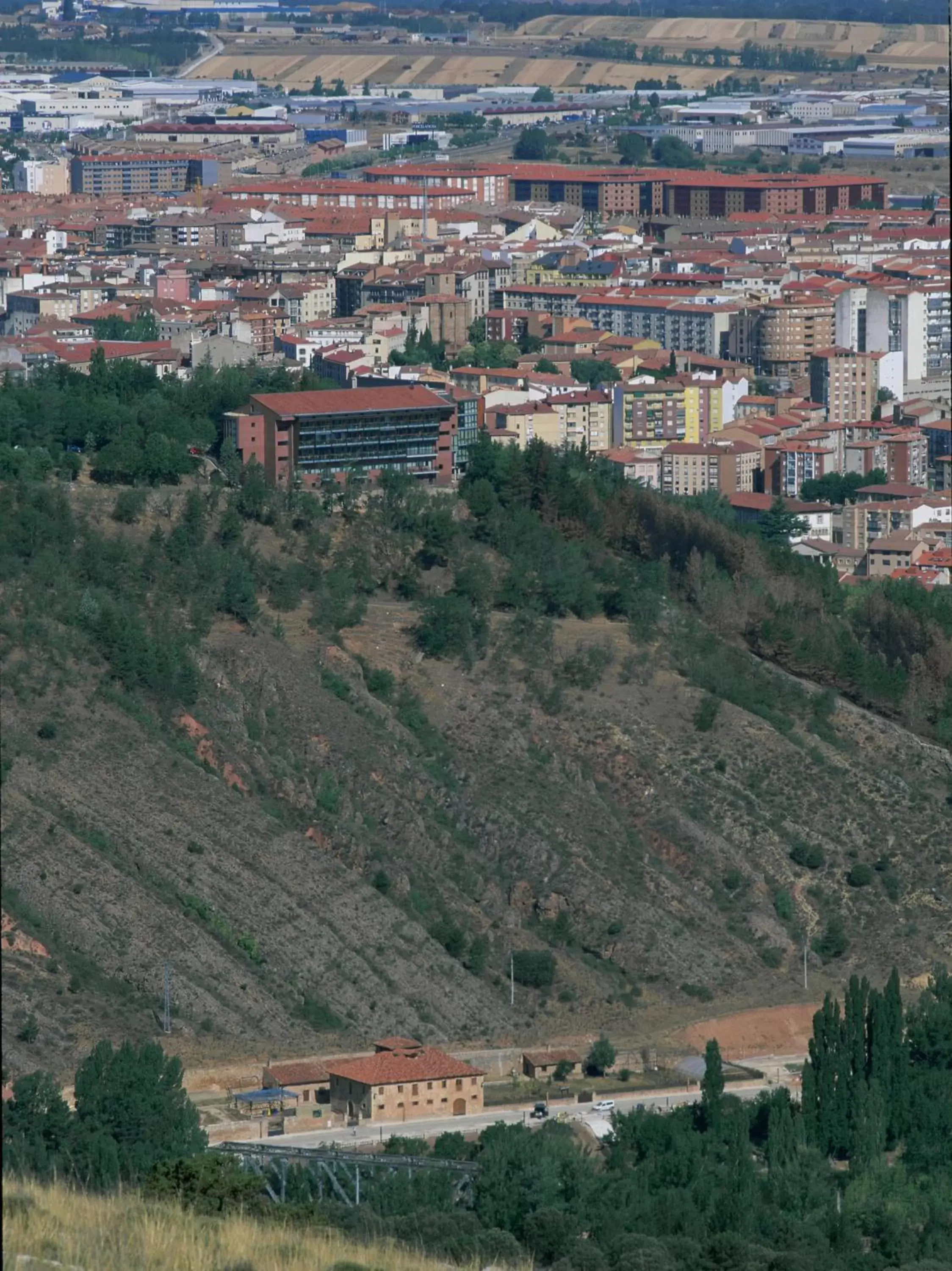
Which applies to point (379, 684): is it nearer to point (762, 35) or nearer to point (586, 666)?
point (586, 666)

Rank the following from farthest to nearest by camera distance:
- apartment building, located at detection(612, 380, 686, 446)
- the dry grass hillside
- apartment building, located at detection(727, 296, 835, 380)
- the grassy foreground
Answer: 1. apartment building, located at detection(727, 296, 835, 380)
2. apartment building, located at detection(612, 380, 686, 446)
3. the dry grass hillside
4. the grassy foreground

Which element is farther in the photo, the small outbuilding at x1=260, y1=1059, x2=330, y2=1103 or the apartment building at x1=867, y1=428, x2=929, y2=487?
the apartment building at x1=867, y1=428, x2=929, y2=487

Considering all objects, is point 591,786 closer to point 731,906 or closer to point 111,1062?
point 731,906

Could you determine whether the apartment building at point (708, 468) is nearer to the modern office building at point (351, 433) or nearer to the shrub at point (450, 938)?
the modern office building at point (351, 433)

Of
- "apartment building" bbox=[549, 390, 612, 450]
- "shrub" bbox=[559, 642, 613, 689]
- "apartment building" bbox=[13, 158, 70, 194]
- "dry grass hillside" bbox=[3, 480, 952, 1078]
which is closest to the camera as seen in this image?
"dry grass hillside" bbox=[3, 480, 952, 1078]

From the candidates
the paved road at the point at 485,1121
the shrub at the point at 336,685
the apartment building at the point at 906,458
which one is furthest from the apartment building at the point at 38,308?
the paved road at the point at 485,1121

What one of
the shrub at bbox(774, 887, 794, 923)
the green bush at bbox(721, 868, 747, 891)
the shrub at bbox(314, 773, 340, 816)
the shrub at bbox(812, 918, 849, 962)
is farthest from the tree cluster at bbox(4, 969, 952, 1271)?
the shrub at bbox(314, 773, 340, 816)

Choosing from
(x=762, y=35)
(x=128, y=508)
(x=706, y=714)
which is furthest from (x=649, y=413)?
(x=762, y=35)

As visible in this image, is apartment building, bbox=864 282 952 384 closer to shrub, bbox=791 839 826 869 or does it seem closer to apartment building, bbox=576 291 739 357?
apartment building, bbox=576 291 739 357
